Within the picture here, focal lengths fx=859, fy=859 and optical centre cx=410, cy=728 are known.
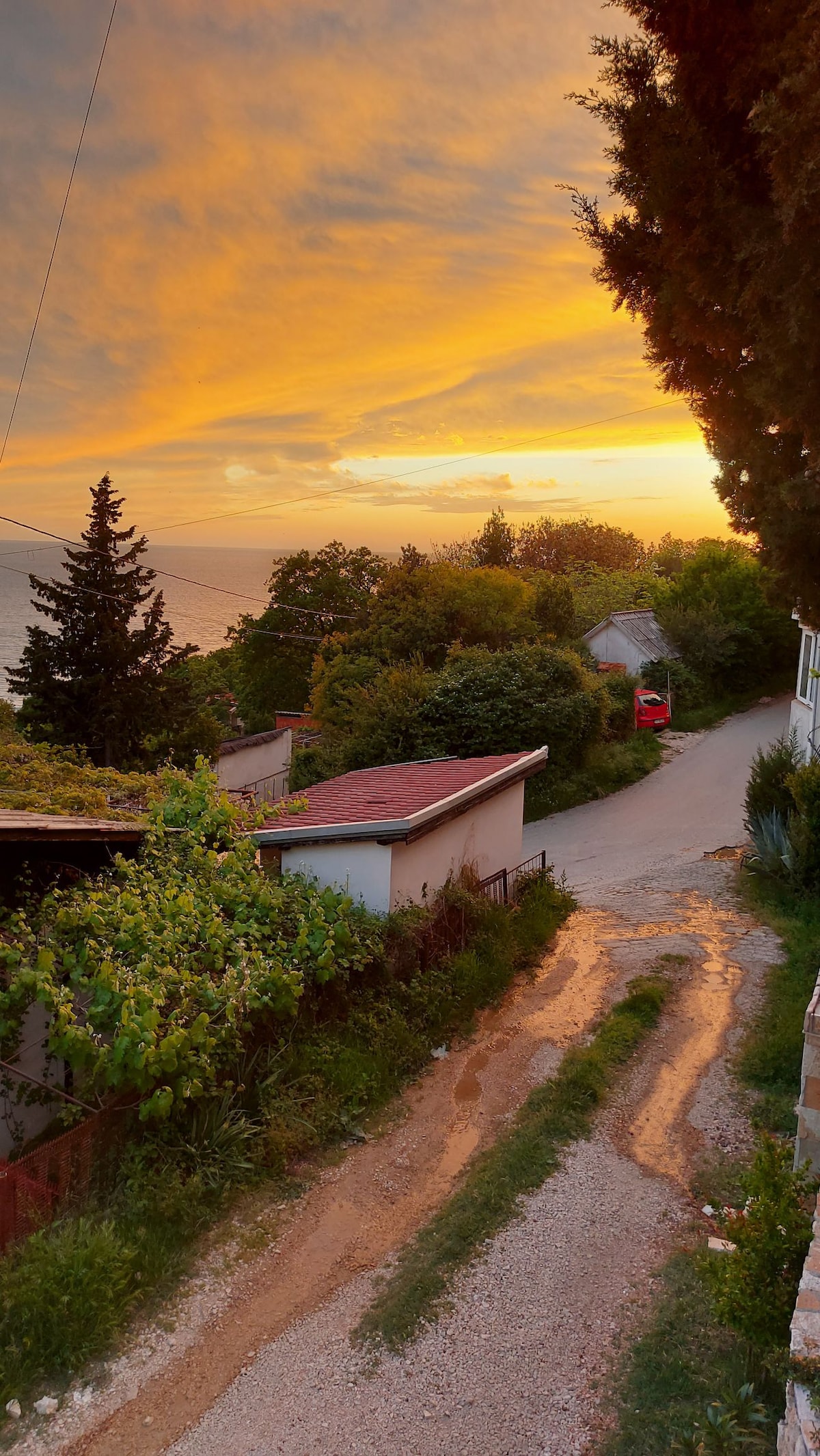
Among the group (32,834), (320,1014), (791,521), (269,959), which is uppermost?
(791,521)

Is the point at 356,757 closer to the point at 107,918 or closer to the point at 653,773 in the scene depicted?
the point at 653,773

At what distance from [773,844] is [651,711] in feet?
48.3

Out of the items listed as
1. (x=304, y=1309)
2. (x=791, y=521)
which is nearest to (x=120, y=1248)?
(x=304, y=1309)

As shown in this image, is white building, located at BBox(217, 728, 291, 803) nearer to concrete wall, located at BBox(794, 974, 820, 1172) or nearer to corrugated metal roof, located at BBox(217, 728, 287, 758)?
corrugated metal roof, located at BBox(217, 728, 287, 758)

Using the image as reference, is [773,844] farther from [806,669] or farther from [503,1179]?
[503,1179]

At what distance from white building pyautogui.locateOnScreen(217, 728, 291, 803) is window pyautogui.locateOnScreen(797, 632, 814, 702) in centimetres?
1391

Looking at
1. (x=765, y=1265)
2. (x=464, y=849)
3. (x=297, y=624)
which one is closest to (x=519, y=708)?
(x=464, y=849)

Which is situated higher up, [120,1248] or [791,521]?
[791,521]

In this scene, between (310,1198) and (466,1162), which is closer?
(310,1198)

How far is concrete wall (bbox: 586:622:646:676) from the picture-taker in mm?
33438

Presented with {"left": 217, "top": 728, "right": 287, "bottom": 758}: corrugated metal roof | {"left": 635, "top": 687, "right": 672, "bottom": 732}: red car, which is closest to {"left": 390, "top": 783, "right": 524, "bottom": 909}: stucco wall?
{"left": 217, "top": 728, "right": 287, "bottom": 758}: corrugated metal roof

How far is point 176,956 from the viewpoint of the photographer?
7.70m

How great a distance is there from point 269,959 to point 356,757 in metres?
16.5

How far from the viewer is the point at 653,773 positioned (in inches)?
1019
